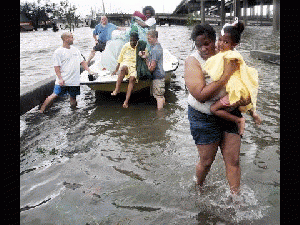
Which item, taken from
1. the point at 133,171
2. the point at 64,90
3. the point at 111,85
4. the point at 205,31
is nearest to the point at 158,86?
the point at 111,85

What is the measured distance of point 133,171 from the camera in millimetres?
4637

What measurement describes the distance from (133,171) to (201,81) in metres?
1.93

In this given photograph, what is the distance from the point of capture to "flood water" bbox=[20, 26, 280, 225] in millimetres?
3592

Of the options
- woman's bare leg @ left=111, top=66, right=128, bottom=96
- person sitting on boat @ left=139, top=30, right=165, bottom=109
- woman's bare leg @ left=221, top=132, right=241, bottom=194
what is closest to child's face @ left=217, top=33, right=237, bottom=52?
woman's bare leg @ left=221, top=132, right=241, bottom=194

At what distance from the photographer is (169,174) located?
4504mm

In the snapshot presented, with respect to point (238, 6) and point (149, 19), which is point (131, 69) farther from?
point (238, 6)

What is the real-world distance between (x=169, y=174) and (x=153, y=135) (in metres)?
1.61

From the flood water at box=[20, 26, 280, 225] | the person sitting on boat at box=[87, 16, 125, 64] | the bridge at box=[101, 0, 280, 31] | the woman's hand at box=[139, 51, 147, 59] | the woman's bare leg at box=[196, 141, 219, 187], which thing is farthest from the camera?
the bridge at box=[101, 0, 280, 31]

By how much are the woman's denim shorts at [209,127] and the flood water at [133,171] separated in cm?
78

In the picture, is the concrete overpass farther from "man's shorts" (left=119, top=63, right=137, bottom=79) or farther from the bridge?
"man's shorts" (left=119, top=63, right=137, bottom=79)

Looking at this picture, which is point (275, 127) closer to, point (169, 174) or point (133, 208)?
point (169, 174)

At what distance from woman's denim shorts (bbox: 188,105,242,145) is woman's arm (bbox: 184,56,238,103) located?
235mm

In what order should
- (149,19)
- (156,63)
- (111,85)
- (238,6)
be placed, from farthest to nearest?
(238,6) → (149,19) → (111,85) → (156,63)
